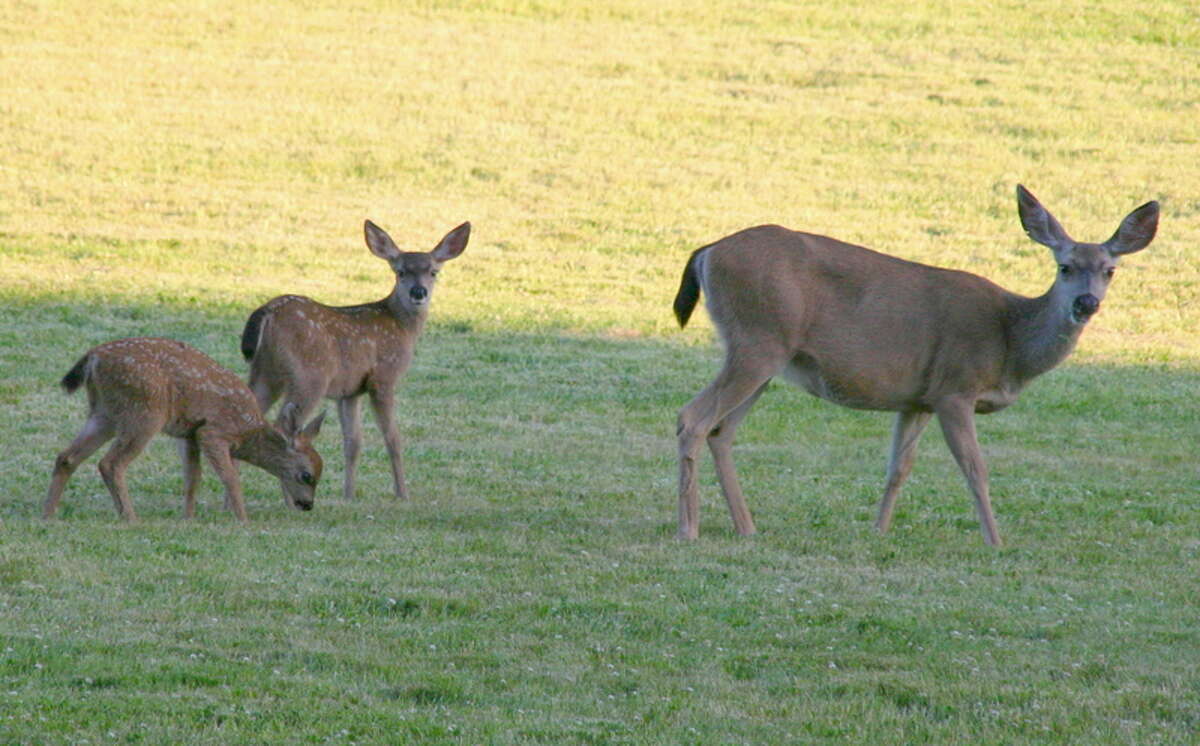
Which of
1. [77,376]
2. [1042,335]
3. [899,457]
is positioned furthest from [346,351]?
[1042,335]

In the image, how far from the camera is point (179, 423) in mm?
10367

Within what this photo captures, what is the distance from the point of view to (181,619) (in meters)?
8.03

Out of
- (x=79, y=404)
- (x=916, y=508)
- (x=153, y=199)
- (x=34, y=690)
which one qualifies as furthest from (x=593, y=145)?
(x=34, y=690)

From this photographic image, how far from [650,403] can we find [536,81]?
16.2 m

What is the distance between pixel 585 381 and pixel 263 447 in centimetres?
591

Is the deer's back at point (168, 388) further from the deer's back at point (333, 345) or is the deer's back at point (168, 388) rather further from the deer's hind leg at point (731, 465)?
the deer's hind leg at point (731, 465)

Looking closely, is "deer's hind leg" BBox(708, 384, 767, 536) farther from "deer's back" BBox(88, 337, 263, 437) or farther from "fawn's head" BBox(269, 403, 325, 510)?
"deer's back" BBox(88, 337, 263, 437)

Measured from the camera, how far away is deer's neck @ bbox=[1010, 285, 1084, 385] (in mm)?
10906

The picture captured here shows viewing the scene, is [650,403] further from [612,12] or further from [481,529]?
[612,12]

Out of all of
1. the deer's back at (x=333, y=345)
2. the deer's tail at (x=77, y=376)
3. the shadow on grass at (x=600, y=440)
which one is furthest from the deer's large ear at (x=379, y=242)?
the deer's tail at (x=77, y=376)

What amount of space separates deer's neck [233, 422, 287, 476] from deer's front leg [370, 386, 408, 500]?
40.3 inches

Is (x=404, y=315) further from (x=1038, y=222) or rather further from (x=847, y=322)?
(x=1038, y=222)

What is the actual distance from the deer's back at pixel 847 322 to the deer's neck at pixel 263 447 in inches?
101

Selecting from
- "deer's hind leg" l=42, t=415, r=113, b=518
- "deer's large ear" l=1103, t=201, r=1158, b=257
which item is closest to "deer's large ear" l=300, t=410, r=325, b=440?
"deer's hind leg" l=42, t=415, r=113, b=518
